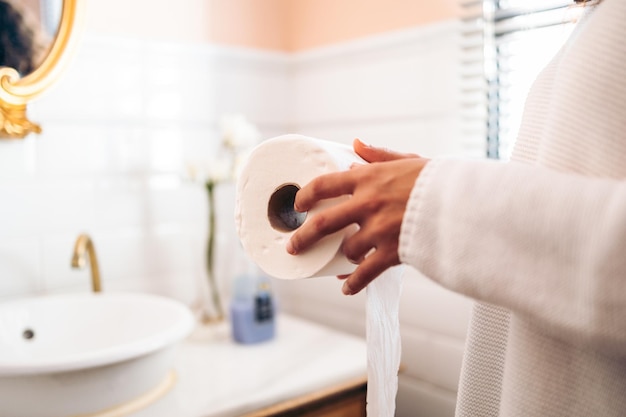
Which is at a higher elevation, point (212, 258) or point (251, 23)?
point (251, 23)

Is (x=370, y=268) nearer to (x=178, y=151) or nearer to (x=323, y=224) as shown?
(x=323, y=224)

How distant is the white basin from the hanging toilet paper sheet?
1.18 ft

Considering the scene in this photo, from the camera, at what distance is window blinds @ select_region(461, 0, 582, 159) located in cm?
112

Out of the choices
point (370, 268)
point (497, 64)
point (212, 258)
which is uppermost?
point (497, 64)

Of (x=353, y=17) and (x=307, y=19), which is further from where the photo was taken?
(x=307, y=19)

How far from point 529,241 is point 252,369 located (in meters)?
0.74

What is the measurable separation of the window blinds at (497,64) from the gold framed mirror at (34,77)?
2.65ft

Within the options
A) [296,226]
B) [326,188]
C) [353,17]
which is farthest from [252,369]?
[353,17]

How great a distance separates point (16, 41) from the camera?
44.4 inches

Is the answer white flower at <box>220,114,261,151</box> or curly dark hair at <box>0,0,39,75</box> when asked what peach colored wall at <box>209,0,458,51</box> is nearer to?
white flower at <box>220,114,261,151</box>

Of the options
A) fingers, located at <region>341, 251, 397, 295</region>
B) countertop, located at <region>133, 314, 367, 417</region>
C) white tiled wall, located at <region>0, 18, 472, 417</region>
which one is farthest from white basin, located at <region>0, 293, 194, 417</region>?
fingers, located at <region>341, 251, 397, 295</region>

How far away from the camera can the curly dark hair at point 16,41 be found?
44.0 inches

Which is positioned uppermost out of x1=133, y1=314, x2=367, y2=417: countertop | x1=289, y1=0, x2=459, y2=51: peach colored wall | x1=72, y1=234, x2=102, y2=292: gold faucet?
x1=289, y1=0, x2=459, y2=51: peach colored wall

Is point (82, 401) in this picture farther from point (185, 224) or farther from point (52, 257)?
point (185, 224)
